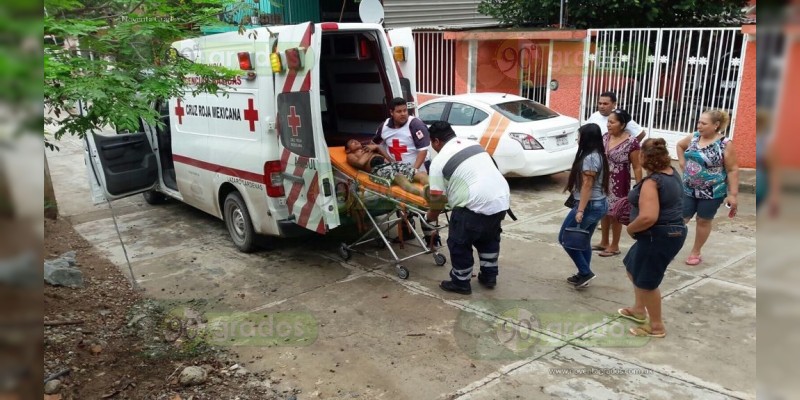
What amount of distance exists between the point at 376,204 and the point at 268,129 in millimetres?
1240

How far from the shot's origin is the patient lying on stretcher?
16.4ft

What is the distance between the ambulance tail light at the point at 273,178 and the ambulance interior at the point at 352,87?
54.4 inches

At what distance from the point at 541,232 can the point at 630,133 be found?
1.63 meters

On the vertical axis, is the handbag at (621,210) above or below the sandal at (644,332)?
above

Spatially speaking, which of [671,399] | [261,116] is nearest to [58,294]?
[261,116]

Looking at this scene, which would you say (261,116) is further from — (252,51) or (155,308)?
(155,308)

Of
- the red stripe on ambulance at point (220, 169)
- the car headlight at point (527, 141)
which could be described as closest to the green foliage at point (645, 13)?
the car headlight at point (527, 141)

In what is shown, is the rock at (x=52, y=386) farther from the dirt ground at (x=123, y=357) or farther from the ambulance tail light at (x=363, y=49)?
the ambulance tail light at (x=363, y=49)

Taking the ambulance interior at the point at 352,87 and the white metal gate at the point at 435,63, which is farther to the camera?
the white metal gate at the point at 435,63

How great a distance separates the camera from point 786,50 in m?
0.62

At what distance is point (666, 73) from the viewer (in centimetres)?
923

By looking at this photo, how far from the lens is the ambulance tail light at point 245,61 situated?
5.26 metres

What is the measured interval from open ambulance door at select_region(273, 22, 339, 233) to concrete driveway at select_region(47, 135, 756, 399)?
0.69 metres

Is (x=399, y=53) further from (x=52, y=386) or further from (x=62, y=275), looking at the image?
(x=52, y=386)
